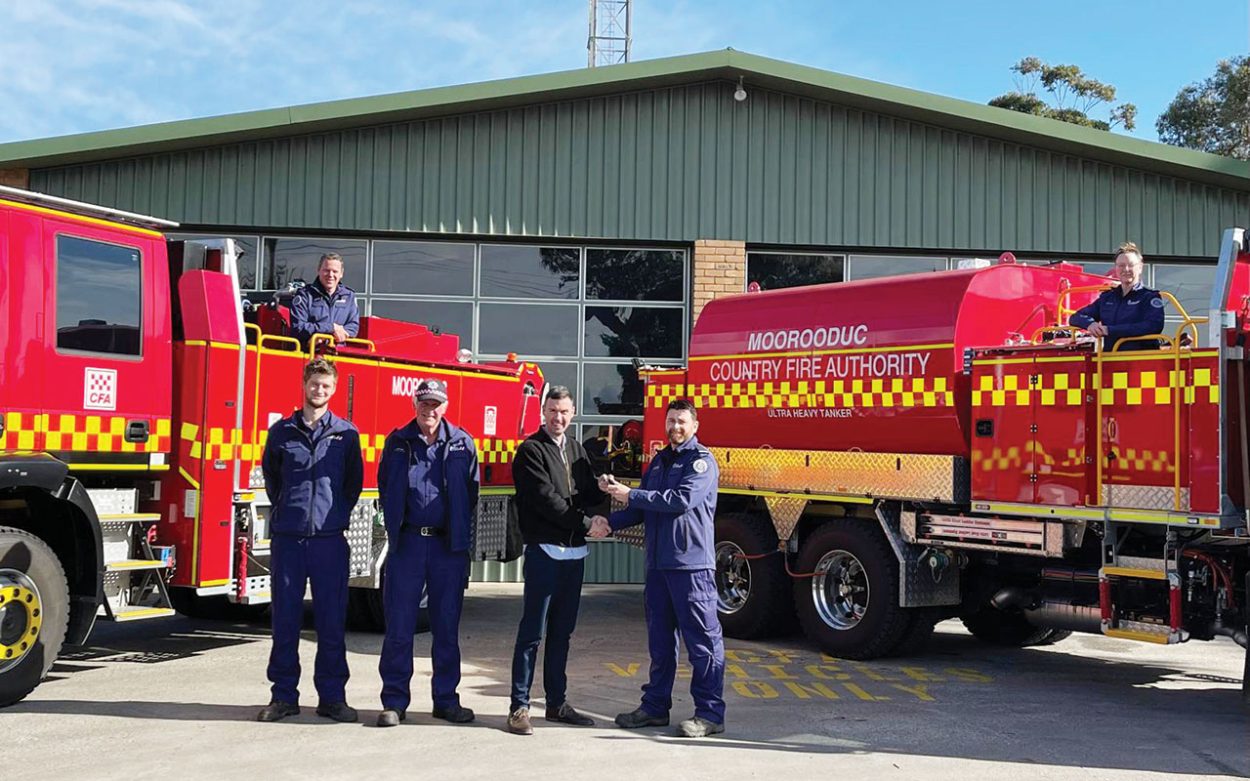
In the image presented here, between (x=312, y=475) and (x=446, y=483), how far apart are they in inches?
31.2

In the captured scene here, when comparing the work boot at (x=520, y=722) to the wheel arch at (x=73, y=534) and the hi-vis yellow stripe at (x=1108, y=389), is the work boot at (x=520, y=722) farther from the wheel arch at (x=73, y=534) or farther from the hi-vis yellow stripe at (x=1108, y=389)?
the hi-vis yellow stripe at (x=1108, y=389)

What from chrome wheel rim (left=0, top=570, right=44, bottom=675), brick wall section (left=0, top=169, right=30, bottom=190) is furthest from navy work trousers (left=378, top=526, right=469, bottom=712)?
brick wall section (left=0, top=169, right=30, bottom=190)

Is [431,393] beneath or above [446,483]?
above

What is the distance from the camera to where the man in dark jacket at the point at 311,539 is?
23.3 feet

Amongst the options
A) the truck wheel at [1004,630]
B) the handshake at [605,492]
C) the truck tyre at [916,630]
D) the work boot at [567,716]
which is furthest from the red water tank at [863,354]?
the work boot at [567,716]

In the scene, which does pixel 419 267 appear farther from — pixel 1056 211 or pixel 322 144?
pixel 1056 211

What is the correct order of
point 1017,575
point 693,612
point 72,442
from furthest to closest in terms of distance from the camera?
point 1017,575, point 72,442, point 693,612

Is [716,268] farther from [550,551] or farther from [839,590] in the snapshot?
[550,551]

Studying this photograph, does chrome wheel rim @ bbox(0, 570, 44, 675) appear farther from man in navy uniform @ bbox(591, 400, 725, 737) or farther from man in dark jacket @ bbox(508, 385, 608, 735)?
man in navy uniform @ bbox(591, 400, 725, 737)

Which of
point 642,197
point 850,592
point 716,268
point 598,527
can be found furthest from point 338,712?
point 642,197

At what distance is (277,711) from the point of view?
7023 mm

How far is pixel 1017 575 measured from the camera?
9.52 meters

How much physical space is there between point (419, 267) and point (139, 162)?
359 centimetres

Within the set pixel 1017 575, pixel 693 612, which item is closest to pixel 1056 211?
pixel 1017 575
